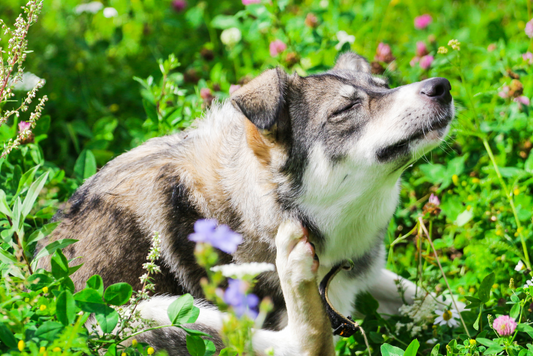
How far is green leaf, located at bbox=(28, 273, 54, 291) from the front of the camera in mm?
1968

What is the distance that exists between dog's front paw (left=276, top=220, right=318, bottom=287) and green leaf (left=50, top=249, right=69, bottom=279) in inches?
35.9

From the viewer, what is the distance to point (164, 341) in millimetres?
2408

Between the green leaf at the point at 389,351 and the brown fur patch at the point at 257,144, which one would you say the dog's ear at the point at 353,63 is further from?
the green leaf at the point at 389,351

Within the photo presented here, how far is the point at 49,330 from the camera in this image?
1796mm

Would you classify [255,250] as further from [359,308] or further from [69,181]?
[69,181]

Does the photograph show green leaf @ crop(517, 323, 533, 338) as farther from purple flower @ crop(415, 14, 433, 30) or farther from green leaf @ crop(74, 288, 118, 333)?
purple flower @ crop(415, 14, 433, 30)

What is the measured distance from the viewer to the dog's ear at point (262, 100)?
2.31 m

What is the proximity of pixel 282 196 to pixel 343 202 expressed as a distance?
11.6 inches

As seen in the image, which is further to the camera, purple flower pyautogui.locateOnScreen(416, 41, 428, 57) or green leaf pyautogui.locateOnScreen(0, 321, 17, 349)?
purple flower pyautogui.locateOnScreen(416, 41, 428, 57)

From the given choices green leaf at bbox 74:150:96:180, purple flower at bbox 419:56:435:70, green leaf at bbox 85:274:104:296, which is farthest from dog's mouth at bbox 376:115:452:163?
green leaf at bbox 74:150:96:180

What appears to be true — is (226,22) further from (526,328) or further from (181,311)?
(526,328)

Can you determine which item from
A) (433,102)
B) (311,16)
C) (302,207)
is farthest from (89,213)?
(311,16)

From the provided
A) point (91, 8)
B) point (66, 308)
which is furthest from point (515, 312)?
point (91, 8)

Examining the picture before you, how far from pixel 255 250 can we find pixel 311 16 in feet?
8.00
